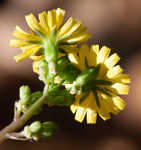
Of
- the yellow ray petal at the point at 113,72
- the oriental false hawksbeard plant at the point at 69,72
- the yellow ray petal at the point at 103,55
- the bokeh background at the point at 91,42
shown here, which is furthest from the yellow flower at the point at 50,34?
the bokeh background at the point at 91,42

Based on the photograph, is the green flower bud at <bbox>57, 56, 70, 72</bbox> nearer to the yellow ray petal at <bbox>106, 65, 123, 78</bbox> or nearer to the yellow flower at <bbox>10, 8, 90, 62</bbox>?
the yellow flower at <bbox>10, 8, 90, 62</bbox>

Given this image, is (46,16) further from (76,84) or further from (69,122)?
(69,122)

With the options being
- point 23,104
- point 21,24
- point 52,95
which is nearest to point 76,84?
point 52,95

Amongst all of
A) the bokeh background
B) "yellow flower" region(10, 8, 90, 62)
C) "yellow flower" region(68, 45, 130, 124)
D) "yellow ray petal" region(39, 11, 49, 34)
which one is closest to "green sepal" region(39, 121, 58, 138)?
"yellow flower" region(68, 45, 130, 124)

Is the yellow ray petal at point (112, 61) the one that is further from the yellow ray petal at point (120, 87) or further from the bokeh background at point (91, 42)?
the bokeh background at point (91, 42)

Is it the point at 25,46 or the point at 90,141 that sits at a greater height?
the point at 25,46

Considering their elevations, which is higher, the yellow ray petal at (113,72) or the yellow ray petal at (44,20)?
the yellow ray petal at (44,20)

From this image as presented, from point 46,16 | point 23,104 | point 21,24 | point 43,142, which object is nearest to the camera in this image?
point 23,104

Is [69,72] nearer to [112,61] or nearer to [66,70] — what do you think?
[66,70]
